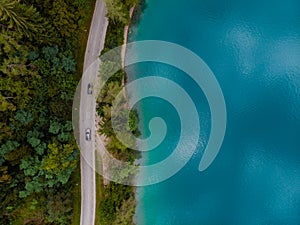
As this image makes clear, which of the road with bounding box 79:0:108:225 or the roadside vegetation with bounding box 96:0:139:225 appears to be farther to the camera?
the road with bounding box 79:0:108:225

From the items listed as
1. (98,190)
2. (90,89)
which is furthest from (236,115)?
(98,190)

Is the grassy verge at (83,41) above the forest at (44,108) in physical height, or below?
above

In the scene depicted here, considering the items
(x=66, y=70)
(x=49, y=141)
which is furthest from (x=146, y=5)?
(x=49, y=141)

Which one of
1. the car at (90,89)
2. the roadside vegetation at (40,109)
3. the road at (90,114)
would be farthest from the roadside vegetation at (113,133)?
the roadside vegetation at (40,109)

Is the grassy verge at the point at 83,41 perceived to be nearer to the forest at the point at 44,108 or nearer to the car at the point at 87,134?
the forest at the point at 44,108

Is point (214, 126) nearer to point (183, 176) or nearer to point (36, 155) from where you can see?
point (183, 176)

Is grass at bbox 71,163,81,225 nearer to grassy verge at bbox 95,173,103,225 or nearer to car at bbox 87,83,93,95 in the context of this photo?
grassy verge at bbox 95,173,103,225

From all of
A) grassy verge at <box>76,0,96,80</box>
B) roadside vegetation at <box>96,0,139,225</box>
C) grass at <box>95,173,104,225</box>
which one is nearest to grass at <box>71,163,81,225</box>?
grass at <box>95,173,104,225</box>
